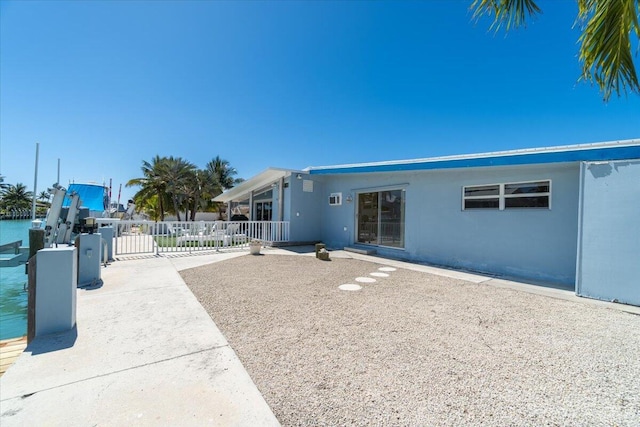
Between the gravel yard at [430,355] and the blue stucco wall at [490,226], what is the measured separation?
171 cm

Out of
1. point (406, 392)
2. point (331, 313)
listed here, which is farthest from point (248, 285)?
point (406, 392)

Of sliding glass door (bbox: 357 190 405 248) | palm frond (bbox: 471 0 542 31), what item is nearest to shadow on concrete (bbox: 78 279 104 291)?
palm frond (bbox: 471 0 542 31)

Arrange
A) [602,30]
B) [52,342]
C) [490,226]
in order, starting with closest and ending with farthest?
1. [602,30]
2. [52,342]
3. [490,226]

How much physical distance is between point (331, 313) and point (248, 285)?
7.50 ft

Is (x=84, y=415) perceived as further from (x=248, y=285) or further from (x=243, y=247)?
(x=243, y=247)

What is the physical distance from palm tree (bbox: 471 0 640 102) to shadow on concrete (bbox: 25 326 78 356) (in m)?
5.57

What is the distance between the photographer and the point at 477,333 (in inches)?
132

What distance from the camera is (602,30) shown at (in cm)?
220

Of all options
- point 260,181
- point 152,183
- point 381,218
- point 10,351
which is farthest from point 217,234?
point 152,183

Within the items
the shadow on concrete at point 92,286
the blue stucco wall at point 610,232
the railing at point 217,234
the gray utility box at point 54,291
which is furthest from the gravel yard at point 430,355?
the railing at point 217,234

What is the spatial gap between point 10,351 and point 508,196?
9.35 m

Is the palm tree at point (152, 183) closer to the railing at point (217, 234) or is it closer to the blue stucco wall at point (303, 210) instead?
the railing at point (217, 234)

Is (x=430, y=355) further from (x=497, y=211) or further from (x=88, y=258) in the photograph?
(x=88, y=258)

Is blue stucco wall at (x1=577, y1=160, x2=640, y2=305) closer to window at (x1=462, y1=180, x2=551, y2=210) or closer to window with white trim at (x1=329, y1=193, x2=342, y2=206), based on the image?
window at (x1=462, y1=180, x2=551, y2=210)
